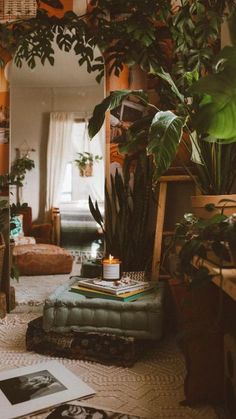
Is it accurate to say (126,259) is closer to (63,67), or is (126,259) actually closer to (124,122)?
(124,122)

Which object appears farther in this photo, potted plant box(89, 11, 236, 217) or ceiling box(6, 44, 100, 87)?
ceiling box(6, 44, 100, 87)

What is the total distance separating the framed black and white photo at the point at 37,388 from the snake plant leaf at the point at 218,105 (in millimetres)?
1019

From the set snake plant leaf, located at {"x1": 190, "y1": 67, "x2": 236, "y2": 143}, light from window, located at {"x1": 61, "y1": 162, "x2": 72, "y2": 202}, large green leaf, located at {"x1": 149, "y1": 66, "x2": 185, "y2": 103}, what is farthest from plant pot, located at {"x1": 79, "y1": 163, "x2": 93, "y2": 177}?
snake plant leaf, located at {"x1": 190, "y1": 67, "x2": 236, "y2": 143}

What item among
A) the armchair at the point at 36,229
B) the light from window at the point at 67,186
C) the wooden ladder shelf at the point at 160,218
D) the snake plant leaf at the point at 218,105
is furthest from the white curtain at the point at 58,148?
the snake plant leaf at the point at 218,105

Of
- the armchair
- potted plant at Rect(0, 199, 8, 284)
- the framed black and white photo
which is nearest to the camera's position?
the framed black and white photo

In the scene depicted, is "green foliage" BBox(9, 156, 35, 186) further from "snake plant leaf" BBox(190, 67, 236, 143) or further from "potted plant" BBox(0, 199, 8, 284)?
"snake plant leaf" BBox(190, 67, 236, 143)

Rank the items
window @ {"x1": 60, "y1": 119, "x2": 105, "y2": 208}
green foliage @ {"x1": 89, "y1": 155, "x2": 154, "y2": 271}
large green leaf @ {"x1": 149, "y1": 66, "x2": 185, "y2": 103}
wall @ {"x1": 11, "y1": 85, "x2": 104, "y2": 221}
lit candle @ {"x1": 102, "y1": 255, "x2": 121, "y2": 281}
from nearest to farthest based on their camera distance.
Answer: large green leaf @ {"x1": 149, "y1": 66, "x2": 185, "y2": 103} < lit candle @ {"x1": 102, "y1": 255, "x2": 121, "y2": 281} < green foliage @ {"x1": 89, "y1": 155, "x2": 154, "y2": 271} < wall @ {"x1": 11, "y1": 85, "x2": 104, "y2": 221} < window @ {"x1": 60, "y1": 119, "x2": 105, "y2": 208}

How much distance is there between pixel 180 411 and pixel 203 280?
24.8 inches

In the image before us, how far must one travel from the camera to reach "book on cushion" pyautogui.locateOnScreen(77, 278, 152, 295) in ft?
5.94

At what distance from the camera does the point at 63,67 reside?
12.3 feet

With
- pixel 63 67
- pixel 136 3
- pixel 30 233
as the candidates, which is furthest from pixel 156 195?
pixel 63 67

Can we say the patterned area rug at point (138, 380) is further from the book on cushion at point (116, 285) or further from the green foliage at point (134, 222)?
the green foliage at point (134, 222)

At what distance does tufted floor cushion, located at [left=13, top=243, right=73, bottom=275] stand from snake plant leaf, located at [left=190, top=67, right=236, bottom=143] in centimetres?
244

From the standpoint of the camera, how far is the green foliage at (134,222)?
7.58ft
